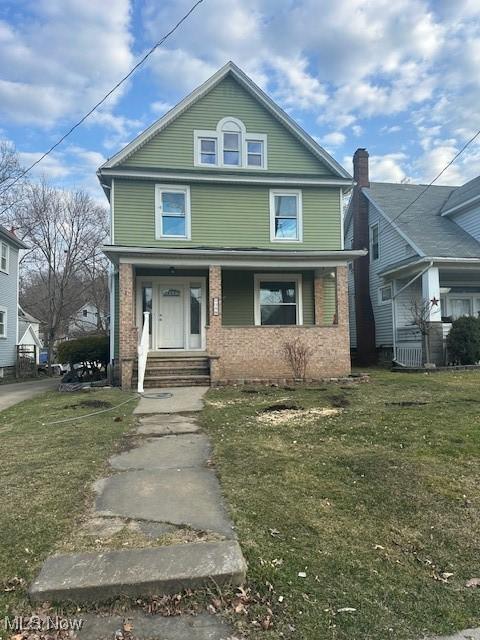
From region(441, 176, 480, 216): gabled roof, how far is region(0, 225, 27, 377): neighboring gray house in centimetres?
1830

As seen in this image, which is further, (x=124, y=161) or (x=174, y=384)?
(x=124, y=161)

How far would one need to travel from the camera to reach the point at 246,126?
14875 mm

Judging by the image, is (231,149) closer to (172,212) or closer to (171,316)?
(172,212)

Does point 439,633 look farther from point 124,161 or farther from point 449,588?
point 124,161

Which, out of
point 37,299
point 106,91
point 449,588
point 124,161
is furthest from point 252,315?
point 37,299

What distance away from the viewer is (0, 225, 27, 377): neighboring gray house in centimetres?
2020

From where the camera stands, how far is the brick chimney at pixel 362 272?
1873cm

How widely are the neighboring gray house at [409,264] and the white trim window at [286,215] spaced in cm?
420

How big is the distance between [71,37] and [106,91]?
1.65 metres

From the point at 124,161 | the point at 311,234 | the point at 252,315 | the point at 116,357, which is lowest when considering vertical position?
the point at 116,357

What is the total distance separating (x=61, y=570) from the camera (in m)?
2.69

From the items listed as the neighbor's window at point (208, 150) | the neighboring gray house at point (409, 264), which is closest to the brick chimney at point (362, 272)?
the neighboring gray house at point (409, 264)

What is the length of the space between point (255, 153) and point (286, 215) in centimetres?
224
